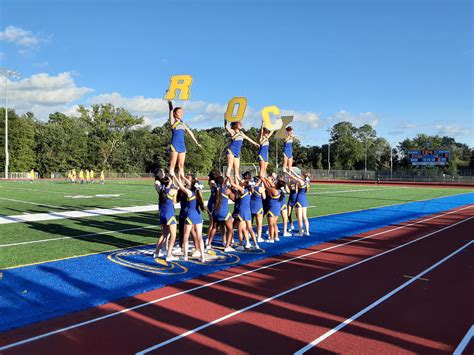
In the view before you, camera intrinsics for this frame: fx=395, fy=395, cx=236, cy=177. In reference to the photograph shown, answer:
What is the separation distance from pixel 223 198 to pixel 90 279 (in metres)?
3.33

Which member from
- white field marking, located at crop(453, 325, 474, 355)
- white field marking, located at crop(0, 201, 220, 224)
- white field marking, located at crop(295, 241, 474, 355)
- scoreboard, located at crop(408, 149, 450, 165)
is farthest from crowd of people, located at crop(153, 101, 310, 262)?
scoreboard, located at crop(408, 149, 450, 165)

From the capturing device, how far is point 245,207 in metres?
9.70

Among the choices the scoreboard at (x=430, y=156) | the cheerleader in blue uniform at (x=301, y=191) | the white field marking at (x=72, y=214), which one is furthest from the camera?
the scoreboard at (x=430, y=156)

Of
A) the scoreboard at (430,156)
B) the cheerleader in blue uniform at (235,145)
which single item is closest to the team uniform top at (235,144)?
the cheerleader in blue uniform at (235,145)

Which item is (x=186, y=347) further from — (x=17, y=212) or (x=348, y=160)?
(x=348, y=160)

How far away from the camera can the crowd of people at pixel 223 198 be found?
329 inches

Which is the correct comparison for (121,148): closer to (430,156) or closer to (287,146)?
(430,156)

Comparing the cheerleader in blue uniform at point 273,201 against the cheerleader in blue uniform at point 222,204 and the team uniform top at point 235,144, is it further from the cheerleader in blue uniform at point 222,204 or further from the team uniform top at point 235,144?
the cheerleader in blue uniform at point 222,204

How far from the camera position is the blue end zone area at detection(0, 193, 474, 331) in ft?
18.6

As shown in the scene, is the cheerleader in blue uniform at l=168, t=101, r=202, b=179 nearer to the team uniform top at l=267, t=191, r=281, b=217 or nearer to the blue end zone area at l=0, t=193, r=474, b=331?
the blue end zone area at l=0, t=193, r=474, b=331

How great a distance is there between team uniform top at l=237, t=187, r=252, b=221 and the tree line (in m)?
59.0

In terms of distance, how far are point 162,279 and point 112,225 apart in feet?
23.3

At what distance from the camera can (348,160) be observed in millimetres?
93438

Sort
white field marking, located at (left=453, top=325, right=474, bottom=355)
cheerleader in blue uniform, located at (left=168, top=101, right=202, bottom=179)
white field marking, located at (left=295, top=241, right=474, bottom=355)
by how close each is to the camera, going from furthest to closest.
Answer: cheerleader in blue uniform, located at (left=168, top=101, right=202, bottom=179) → white field marking, located at (left=295, top=241, right=474, bottom=355) → white field marking, located at (left=453, top=325, right=474, bottom=355)
